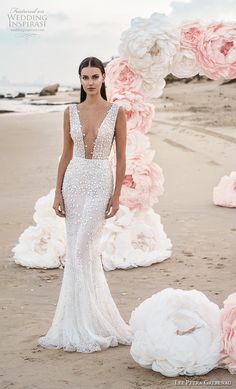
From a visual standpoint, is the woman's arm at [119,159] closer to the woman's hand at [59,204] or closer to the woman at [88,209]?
the woman at [88,209]

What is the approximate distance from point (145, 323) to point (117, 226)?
3217 millimetres

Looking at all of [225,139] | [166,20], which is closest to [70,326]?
[166,20]

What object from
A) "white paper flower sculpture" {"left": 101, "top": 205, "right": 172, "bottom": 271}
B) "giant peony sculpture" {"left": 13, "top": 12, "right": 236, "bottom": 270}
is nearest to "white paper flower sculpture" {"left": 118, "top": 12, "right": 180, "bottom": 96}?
"giant peony sculpture" {"left": 13, "top": 12, "right": 236, "bottom": 270}

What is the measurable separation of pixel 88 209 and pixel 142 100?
2710 millimetres

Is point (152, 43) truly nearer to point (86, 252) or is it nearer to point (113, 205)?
point (113, 205)

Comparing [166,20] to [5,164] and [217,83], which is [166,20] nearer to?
[5,164]

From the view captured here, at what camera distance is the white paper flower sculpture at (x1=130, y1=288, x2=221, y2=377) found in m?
5.02

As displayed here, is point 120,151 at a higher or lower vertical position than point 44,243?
higher

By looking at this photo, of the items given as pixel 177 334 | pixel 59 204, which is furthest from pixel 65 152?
pixel 177 334

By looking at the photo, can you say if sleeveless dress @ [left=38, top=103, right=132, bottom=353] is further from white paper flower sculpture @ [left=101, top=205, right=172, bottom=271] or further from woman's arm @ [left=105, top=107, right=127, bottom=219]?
white paper flower sculpture @ [left=101, top=205, right=172, bottom=271]

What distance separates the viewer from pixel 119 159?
572 cm

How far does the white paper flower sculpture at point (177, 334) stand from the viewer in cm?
502

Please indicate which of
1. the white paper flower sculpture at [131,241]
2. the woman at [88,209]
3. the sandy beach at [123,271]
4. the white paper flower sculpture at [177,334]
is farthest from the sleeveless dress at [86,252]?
the white paper flower sculpture at [131,241]

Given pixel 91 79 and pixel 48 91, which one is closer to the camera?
pixel 91 79
